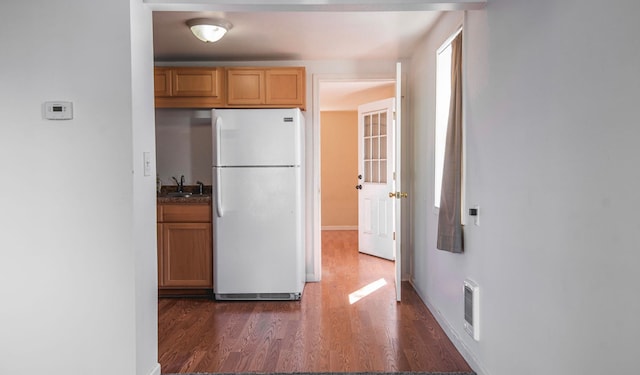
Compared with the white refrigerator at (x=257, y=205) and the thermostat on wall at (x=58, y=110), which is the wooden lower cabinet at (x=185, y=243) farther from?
the thermostat on wall at (x=58, y=110)

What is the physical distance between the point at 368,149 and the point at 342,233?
2.45m

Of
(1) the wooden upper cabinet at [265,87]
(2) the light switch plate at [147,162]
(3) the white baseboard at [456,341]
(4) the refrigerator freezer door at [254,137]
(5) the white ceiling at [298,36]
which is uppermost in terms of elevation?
(5) the white ceiling at [298,36]

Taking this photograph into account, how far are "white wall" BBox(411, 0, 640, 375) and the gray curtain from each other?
0.11m

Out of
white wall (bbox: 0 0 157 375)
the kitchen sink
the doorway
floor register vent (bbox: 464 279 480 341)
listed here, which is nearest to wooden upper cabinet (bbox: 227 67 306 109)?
the kitchen sink

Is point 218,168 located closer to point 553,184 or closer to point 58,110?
point 58,110

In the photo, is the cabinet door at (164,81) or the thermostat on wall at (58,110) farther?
the cabinet door at (164,81)

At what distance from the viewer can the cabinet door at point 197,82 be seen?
4.46m

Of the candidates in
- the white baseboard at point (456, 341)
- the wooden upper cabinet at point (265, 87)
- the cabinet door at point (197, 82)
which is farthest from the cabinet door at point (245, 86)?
the white baseboard at point (456, 341)

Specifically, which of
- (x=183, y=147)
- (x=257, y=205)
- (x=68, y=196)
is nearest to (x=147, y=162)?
(x=68, y=196)

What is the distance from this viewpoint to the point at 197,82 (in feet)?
14.7

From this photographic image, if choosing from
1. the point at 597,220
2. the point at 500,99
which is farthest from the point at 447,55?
the point at 597,220

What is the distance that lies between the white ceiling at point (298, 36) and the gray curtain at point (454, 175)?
653 mm

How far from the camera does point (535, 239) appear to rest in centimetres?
194

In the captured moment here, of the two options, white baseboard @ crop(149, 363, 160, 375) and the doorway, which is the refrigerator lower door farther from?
the doorway
